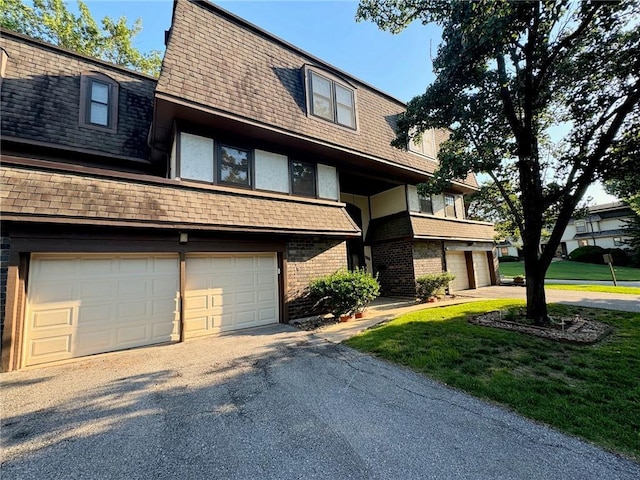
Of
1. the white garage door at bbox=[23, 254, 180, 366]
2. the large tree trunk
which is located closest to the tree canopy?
the white garage door at bbox=[23, 254, 180, 366]

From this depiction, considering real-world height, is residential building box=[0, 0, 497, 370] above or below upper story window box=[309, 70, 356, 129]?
below

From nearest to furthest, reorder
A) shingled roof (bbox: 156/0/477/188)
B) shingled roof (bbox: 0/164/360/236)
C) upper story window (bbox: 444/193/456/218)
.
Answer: shingled roof (bbox: 0/164/360/236) → shingled roof (bbox: 156/0/477/188) → upper story window (bbox: 444/193/456/218)

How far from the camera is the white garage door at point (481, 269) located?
1531cm

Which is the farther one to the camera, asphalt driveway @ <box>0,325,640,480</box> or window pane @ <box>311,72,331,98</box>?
window pane @ <box>311,72,331,98</box>

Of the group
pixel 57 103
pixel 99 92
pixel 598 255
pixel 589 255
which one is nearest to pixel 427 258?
pixel 99 92

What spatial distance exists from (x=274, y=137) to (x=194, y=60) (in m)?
2.66

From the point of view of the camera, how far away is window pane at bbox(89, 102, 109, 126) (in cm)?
790

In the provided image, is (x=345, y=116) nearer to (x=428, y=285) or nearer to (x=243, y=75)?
(x=243, y=75)

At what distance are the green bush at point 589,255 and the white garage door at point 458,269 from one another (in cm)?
2454

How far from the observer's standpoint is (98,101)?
8109mm

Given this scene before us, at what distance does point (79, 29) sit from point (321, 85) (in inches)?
661

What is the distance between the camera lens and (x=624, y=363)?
440 centimetres

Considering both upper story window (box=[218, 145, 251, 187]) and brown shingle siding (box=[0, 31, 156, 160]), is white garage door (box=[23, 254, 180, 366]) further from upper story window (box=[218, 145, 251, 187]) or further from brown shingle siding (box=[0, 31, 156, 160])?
brown shingle siding (box=[0, 31, 156, 160])

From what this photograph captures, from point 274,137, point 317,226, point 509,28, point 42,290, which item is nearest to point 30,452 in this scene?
point 42,290
